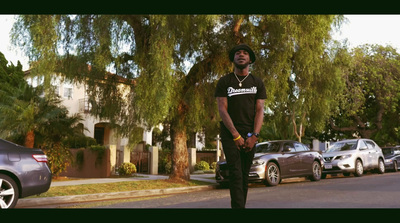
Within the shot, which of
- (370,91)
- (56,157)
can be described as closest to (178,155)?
(56,157)

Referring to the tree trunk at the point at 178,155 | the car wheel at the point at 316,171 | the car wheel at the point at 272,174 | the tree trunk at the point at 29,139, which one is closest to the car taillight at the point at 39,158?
the tree trunk at the point at 178,155

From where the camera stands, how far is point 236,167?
15.4 ft

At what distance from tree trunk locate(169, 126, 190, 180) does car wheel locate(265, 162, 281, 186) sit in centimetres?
304

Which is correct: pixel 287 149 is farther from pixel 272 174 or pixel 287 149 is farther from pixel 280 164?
pixel 272 174

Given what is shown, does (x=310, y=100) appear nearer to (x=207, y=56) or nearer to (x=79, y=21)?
(x=207, y=56)

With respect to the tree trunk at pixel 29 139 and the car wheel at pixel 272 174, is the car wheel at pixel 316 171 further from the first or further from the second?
the tree trunk at pixel 29 139

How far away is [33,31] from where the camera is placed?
11484mm

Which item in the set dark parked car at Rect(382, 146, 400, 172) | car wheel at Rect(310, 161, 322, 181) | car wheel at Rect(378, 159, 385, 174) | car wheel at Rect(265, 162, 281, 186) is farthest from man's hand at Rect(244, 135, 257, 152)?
dark parked car at Rect(382, 146, 400, 172)

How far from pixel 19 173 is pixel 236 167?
441 centimetres

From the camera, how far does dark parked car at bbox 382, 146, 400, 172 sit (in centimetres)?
2212

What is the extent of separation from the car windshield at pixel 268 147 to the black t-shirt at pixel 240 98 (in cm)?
1008

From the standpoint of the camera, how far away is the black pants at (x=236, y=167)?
4.68m

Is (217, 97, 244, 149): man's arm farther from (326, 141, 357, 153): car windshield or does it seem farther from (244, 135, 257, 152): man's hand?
(326, 141, 357, 153): car windshield
